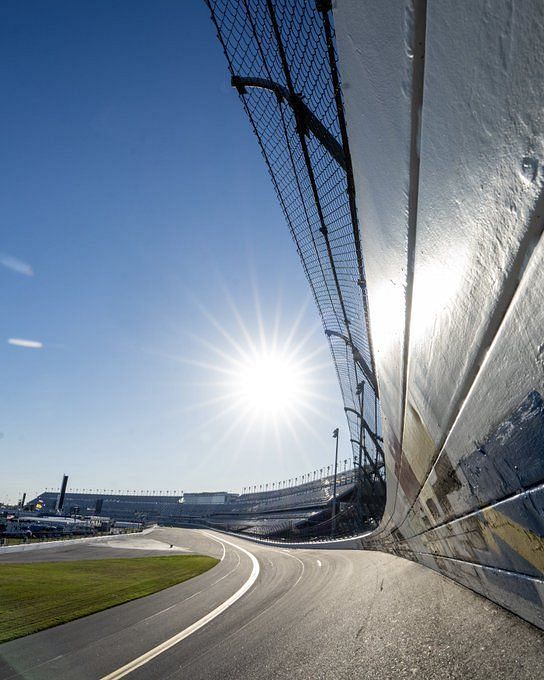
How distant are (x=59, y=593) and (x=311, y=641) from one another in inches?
320

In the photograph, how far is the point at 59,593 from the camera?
384 inches

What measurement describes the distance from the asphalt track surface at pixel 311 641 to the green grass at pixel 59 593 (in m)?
0.48

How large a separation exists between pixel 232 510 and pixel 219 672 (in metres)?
128

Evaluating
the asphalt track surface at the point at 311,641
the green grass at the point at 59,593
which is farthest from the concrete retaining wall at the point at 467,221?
the green grass at the point at 59,593

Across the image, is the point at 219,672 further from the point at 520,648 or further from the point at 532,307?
the point at 532,307

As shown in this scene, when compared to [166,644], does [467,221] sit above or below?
above

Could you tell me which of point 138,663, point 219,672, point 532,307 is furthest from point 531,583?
point 138,663

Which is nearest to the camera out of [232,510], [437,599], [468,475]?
[468,475]

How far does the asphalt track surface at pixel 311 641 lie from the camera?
2.85m

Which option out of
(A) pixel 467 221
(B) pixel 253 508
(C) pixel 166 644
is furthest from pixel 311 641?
(B) pixel 253 508

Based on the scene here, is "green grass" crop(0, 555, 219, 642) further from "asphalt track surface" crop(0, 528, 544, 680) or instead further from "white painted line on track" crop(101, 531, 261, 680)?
"white painted line on track" crop(101, 531, 261, 680)

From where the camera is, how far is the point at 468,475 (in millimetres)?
2693

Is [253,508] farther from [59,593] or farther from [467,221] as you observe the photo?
[467,221]

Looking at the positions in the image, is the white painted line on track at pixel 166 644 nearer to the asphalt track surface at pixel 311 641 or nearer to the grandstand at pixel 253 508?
the asphalt track surface at pixel 311 641
